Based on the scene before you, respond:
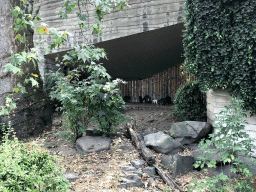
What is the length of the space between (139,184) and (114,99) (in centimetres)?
182

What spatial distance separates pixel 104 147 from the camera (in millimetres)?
4418

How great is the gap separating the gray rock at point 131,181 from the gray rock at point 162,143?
4.57 ft

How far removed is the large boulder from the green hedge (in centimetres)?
96

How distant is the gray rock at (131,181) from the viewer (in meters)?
3.33

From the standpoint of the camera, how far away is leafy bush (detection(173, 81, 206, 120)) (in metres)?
6.26

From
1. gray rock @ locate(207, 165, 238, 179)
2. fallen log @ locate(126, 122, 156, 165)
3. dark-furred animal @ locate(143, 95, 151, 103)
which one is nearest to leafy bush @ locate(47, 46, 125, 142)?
fallen log @ locate(126, 122, 156, 165)

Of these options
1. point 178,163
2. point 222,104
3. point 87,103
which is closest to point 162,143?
point 178,163

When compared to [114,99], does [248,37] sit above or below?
above

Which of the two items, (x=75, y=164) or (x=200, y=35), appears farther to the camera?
(x=200, y=35)

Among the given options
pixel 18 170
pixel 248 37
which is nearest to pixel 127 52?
pixel 248 37

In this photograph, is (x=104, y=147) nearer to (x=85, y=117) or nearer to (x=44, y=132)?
(x=85, y=117)

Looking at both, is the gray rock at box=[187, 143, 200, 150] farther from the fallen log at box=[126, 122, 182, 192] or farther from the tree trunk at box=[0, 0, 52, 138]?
the tree trunk at box=[0, 0, 52, 138]

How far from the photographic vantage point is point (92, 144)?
4.46 m

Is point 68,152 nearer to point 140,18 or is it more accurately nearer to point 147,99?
point 140,18
